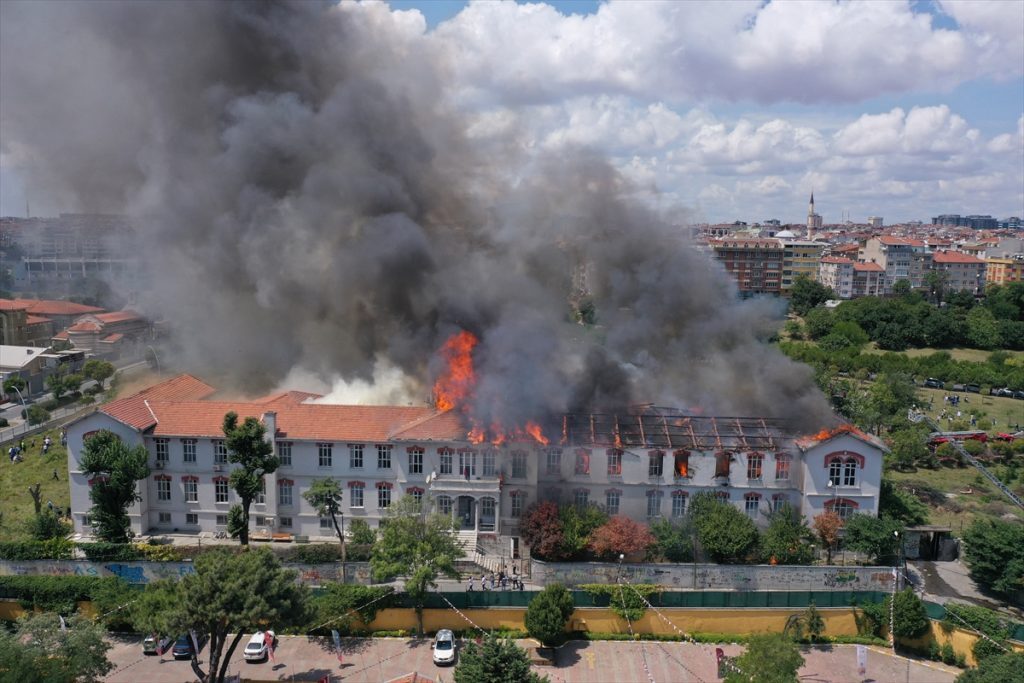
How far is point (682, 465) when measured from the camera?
1184 inches

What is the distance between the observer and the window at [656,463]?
98.1ft

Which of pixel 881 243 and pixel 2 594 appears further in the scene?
pixel 881 243

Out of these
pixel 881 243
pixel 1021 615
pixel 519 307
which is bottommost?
pixel 1021 615

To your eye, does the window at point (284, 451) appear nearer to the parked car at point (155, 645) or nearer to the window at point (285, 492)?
the window at point (285, 492)

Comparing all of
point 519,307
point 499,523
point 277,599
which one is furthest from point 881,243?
point 277,599

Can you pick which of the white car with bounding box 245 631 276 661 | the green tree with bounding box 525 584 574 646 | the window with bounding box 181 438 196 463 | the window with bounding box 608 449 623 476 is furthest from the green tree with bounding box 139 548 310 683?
the window with bounding box 608 449 623 476

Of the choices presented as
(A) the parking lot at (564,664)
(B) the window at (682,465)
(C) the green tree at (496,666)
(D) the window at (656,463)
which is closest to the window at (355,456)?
(A) the parking lot at (564,664)

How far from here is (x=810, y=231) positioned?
15588cm

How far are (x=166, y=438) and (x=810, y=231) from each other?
5724 inches

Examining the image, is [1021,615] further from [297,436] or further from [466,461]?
[297,436]

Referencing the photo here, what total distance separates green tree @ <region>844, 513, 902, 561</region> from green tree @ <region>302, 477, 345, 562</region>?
17362mm

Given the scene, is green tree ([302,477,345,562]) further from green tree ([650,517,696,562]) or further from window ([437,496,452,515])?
green tree ([650,517,696,562])

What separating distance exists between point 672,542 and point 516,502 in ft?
19.4

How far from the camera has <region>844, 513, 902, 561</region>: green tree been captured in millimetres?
27703
